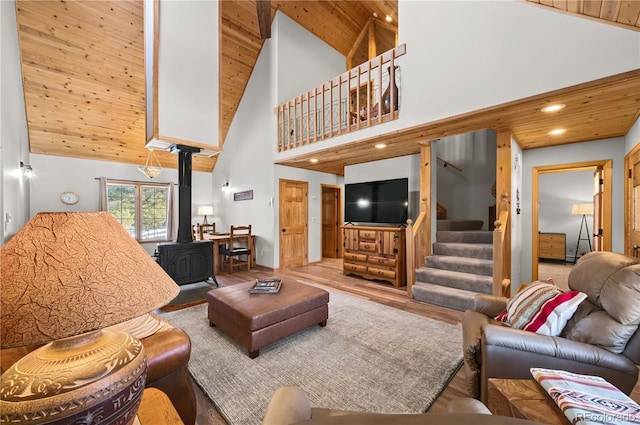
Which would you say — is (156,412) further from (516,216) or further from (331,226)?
(331,226)

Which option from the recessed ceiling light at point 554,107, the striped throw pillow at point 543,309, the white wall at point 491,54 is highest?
the white wall at point 491,54

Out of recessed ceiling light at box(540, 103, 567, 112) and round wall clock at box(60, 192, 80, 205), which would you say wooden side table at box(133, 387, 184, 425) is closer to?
recessed ceiling light at box(540, 103, 567, 112)

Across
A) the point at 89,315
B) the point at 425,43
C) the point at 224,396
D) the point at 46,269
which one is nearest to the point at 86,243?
the point at 46,269

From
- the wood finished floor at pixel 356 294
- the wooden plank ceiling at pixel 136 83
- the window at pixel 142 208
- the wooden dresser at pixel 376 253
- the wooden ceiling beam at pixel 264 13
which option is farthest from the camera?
the window at pixel 142 208

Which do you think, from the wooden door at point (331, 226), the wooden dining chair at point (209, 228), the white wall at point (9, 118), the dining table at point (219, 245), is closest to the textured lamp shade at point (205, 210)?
the wooden dining chair at point (209, 228)

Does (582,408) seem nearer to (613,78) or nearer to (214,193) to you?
(613,78)

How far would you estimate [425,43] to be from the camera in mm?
3113

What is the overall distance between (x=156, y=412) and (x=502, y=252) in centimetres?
360

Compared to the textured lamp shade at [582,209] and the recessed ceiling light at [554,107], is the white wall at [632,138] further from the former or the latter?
the textured lamp shade at [582,209]

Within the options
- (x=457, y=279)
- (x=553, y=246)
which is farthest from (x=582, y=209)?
(x=457, y=279)

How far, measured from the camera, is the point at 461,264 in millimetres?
3672

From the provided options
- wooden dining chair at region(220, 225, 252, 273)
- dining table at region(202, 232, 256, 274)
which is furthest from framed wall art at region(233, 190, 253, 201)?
dining table at region(202, 232, 256, 274)

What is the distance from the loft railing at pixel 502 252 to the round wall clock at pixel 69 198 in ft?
26.2

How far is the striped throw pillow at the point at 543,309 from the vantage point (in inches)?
60.1
